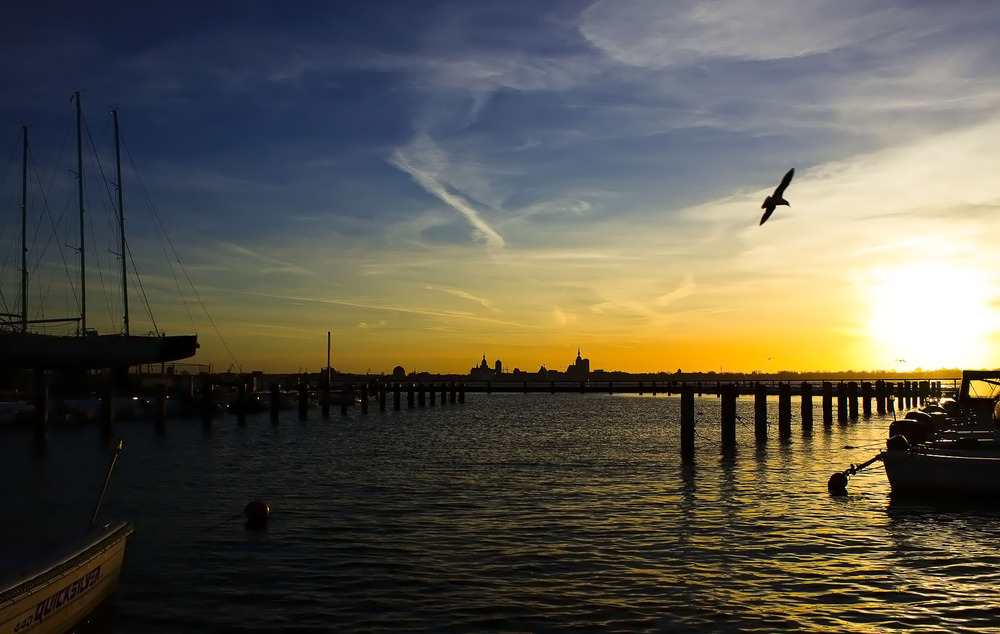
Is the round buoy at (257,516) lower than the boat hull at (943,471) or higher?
lower

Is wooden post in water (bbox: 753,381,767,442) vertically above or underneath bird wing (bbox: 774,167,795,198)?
underneath

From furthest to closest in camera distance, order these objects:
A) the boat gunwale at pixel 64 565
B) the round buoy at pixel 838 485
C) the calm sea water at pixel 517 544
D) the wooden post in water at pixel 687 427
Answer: the wooden post in water at pixel 687 427, the round buoy at pixel 838 485, the calm sea water at pixel 517 544, the boat gunwale at pixel 64 565

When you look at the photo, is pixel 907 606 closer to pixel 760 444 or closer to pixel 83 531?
pixel 83 531

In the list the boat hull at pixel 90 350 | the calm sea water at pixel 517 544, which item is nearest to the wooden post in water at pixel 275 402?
the boat hull at pixel 90 350

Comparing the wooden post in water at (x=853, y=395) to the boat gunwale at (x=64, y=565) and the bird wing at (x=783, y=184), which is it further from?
the boat gunwale at (x=64, y=565)

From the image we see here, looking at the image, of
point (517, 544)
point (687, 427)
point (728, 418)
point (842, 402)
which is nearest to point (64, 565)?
point (517, 544)

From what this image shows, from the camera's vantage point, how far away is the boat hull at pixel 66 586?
1039 cm

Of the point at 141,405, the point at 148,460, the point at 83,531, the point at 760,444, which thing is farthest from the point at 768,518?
the point at 141,405

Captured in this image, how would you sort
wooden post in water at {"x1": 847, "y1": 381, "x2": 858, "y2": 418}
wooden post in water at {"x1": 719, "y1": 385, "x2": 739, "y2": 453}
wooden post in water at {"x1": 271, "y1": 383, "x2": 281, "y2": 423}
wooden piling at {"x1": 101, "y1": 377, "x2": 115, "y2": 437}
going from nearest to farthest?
wooden post in water at {"x1": 719, "y1": 385, "x2": 739, "y2": 453}, wooden piling at {"x1": 101, "y1": 377, "x2": 115, "y2": 437}, wooden post in water at {"x1": 271, "y1": 383, "x2": 281, "y2": 423}, wooden post in water at {"x1": 847, "y1": 381, "x2": 858, "y2": 418}

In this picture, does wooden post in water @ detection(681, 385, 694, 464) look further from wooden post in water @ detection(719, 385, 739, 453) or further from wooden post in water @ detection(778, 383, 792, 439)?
wooden post in water @ detection(778, 383, 792, 439)

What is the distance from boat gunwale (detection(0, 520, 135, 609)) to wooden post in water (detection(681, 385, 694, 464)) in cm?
2364

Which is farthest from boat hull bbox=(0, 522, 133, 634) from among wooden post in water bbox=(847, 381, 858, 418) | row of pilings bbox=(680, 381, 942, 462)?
wooden post in water bbox=(847, 381, 858, 418)

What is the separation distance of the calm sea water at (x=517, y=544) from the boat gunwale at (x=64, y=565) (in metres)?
1.07

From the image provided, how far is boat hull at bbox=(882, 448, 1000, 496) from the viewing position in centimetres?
2325
